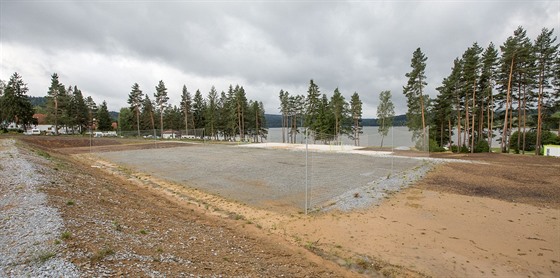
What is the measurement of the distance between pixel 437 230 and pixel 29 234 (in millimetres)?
9059

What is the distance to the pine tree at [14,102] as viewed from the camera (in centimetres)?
4531

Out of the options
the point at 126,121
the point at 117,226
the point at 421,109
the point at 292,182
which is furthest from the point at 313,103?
the point at 126,121

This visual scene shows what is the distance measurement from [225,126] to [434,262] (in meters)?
57.7

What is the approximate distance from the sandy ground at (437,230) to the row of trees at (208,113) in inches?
1758

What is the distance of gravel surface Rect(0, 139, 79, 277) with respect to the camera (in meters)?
3.10

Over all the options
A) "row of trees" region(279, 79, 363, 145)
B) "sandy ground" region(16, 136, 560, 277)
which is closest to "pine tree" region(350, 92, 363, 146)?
"row of trees" region(279, 79, 363, 145)

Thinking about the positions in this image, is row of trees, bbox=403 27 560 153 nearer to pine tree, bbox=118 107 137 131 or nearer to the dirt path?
the dirt path

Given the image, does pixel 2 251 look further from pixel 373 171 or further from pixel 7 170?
pixel 373 171

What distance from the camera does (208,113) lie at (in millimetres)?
59875

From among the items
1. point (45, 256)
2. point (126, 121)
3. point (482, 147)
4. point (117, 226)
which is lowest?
point (482, 147)

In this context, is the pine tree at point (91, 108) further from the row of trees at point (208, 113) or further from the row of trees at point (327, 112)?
the row of trees at point (327, 112)

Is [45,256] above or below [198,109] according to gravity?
below

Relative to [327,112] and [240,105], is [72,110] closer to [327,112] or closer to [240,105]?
[240,105]

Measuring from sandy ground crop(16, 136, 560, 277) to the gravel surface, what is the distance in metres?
4.11
